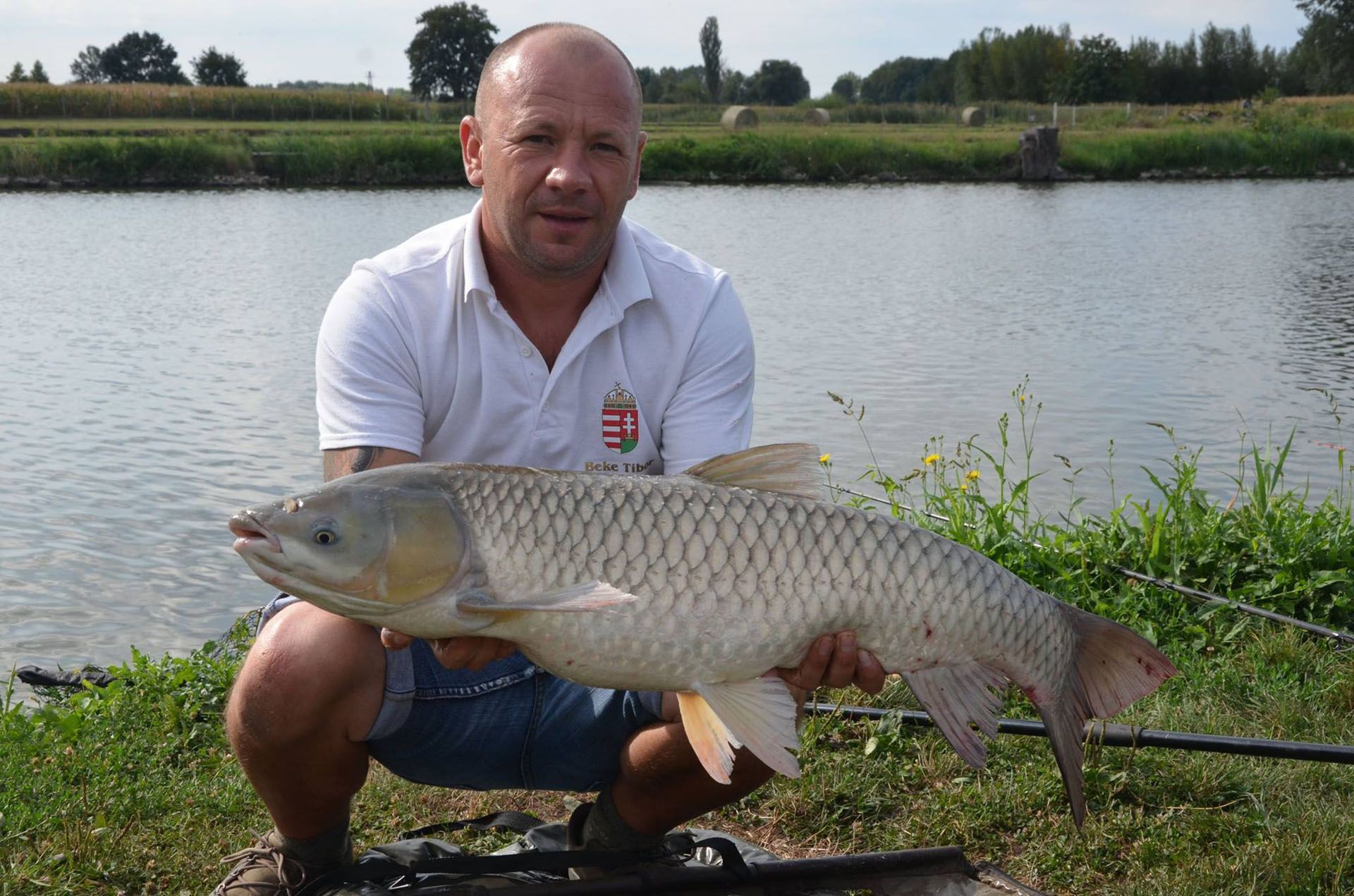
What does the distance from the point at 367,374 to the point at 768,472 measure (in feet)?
2.12

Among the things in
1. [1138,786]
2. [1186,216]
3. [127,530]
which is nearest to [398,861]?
[1138,786]

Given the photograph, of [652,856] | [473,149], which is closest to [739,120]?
[473,149]

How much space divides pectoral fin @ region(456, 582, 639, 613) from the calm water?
A: 2.80m

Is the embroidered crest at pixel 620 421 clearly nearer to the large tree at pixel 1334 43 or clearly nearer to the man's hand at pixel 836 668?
the man's hand at pixel 836 668

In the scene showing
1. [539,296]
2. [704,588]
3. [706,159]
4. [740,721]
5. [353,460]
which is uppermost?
[706,159]

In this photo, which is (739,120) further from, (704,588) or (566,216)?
(704,588)

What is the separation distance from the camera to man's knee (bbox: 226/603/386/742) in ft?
5.85

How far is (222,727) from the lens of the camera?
274 centimetres

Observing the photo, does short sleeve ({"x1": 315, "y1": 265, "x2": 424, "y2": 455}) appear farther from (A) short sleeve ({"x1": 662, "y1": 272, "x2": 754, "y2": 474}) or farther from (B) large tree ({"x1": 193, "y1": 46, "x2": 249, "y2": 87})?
(B) large tree ({"x1": 193, "y1": 46, "x2": 249, "y2": 87})

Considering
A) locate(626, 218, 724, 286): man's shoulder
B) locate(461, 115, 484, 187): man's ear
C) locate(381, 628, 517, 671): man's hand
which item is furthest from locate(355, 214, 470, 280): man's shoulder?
locate(381, 628, 517, 671): man's hand

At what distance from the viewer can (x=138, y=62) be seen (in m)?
61.6

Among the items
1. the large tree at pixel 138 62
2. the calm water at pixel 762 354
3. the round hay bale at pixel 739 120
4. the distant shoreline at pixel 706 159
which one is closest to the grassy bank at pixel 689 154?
the distant shoreline at pixel 706 159

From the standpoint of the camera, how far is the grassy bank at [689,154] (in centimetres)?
2325

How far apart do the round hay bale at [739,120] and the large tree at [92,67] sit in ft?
128
